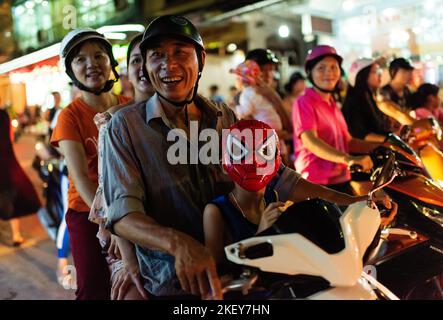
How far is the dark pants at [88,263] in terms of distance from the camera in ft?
9.23

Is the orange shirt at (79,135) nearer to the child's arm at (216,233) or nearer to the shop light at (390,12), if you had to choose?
the child's arm at (216,233)

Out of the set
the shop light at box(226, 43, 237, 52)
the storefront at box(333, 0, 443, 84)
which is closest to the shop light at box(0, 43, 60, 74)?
the storefront at box(333, 0, 443, 84)

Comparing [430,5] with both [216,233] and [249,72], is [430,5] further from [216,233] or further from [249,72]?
[216,233]

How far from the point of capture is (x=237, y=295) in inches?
68.2

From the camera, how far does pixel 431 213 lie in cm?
253

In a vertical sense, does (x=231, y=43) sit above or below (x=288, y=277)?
above

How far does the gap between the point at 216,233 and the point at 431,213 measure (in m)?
1.33

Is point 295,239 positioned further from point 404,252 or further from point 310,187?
point 404,252

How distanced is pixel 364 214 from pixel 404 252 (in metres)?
1.02

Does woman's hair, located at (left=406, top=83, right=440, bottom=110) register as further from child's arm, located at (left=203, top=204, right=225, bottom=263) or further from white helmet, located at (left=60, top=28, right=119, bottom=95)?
child's arm, located at (left=203, top=204, right=225, bottom=263)

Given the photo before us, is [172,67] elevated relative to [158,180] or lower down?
elevated

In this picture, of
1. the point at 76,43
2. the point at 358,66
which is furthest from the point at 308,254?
the point at 358,66
